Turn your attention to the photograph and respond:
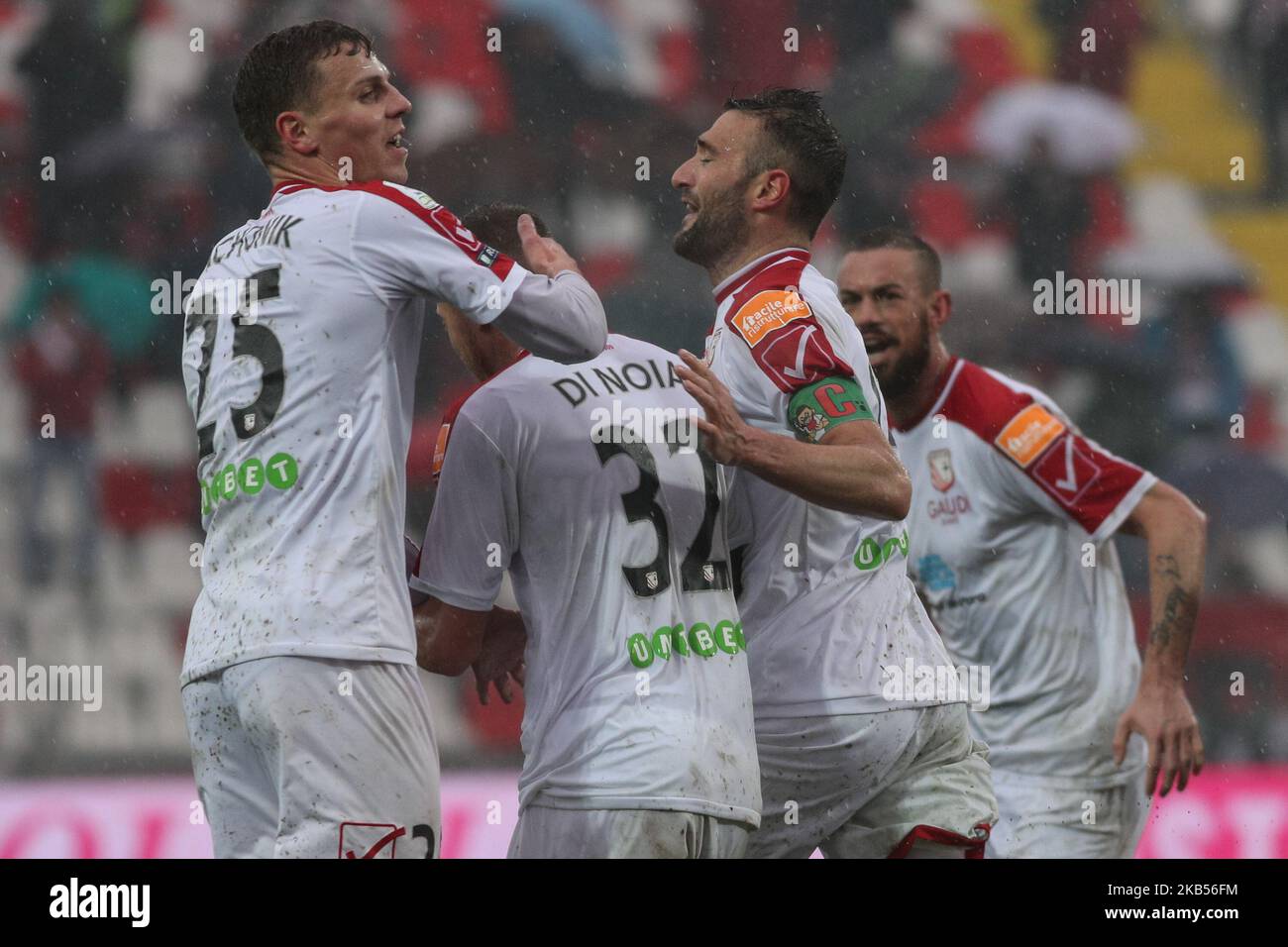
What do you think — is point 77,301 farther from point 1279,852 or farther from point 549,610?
point 1279,852

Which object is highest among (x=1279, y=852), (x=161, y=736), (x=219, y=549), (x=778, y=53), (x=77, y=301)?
(x=778, y=53)

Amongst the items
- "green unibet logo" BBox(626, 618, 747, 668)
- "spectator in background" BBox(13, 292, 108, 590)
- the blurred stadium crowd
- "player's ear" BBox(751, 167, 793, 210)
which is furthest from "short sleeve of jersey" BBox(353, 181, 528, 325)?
"spectator in background" BBox(13, 292, 108, 590)

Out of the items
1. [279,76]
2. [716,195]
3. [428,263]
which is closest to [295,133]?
[279,76]

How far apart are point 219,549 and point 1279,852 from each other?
14.8 ft

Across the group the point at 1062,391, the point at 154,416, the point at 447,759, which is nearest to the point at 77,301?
the point at 154,416

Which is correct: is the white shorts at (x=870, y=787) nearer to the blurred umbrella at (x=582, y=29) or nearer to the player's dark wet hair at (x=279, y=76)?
the player's dark wet hair at (x=279, y=76)

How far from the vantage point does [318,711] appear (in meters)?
2.61

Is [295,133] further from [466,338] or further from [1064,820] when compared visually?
[1064,820]

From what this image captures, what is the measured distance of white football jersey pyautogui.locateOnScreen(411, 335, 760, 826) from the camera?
9.11 ft

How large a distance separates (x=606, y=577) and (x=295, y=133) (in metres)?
1.05

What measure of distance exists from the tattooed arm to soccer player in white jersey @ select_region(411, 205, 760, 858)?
4.74ft

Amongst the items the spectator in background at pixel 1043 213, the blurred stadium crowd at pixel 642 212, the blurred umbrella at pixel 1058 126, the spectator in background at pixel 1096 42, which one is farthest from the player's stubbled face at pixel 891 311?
the spectator in background at pixel 1096 42

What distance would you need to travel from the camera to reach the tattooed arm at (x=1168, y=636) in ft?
12.7

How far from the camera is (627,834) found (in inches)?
108
